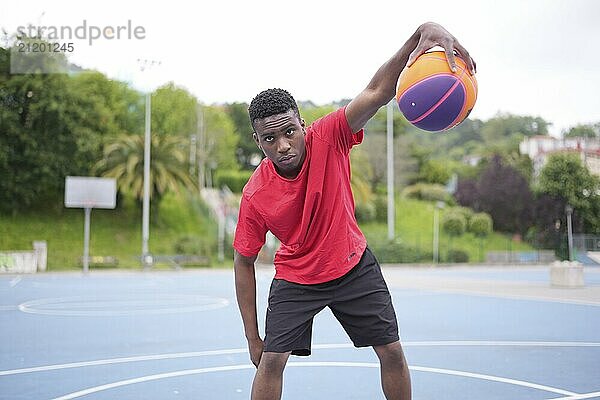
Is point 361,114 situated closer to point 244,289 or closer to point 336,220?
point 336,220

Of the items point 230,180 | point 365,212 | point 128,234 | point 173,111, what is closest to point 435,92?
point 128,234

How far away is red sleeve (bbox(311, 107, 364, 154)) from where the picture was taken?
3.28 metres

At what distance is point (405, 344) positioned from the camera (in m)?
7.70

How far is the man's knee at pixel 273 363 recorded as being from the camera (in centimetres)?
327

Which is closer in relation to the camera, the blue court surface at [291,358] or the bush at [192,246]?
the blue court surface at [291,358]

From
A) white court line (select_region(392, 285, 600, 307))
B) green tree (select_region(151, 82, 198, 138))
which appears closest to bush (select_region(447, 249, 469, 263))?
white court line (select_region(392, 285, 600, 307))

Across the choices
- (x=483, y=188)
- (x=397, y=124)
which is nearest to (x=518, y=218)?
(x=483, y=188)

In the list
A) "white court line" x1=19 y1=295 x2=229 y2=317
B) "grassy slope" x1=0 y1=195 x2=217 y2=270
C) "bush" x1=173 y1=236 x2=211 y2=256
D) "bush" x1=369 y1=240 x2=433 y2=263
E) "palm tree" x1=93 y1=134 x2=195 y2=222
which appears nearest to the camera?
"white court line" x1=19 y1=295 x2=229 y2=317

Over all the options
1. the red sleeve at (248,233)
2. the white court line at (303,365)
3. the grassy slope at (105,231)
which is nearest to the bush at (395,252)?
the grassy slope at (105,231)

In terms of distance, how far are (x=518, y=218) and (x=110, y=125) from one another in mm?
27125

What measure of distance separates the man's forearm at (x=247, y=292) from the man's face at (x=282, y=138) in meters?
0.66

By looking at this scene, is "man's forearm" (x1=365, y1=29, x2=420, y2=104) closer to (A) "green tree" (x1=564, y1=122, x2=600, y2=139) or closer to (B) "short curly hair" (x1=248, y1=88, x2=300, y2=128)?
(B) "short curly hair" (x1=248, y1=88, x2=300, y2=128)

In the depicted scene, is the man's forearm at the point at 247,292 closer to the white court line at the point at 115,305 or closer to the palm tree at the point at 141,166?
the white court line at the point at 115,305

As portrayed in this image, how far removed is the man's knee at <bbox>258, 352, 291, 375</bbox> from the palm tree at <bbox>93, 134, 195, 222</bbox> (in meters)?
33.5
